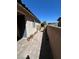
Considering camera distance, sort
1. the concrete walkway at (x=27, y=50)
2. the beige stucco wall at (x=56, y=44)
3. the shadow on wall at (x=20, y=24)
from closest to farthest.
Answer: the beige stucco wall at (x=56, y=44) → the concrete walkway at (x=27, y=50) → the shadow on wall at (x=20, y=24)

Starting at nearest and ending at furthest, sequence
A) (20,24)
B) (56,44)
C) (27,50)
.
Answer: (56,44), (27,50), (20,24)

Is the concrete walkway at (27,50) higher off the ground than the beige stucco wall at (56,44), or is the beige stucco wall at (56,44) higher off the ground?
the beige stucco wall at (56,44)

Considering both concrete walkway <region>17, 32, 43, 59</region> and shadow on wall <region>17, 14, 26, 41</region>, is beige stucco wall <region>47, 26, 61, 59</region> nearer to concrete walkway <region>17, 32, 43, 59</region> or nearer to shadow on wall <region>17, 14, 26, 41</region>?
concrete walkway <region>17, 32, 43, 59</region>

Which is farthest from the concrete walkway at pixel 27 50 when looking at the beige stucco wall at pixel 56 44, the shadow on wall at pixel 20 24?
the shadow on wall at pixel 20 24

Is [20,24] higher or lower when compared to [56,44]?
higher

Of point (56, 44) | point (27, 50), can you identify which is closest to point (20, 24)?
point (27, 50)

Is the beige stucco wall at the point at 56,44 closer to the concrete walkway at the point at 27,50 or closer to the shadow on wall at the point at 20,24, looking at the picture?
the concrete walkway at the point at 27,50

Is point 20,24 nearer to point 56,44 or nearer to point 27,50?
point 27,50

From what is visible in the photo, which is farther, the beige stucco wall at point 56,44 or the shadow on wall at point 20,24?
the shadow on wall at point 20,24

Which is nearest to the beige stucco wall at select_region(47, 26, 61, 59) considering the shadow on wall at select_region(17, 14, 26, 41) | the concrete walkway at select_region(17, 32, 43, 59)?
the concrete walkway at select_region(17, 32, 43, 59)
